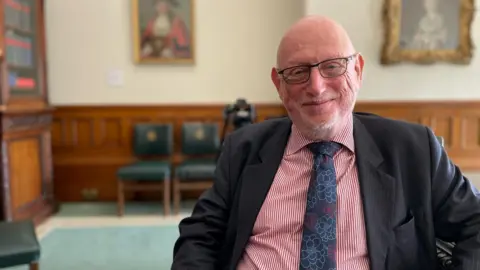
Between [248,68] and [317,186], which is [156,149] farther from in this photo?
[317,186]

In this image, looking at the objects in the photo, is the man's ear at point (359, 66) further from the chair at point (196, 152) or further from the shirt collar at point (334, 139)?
the chair at point (196, 152)

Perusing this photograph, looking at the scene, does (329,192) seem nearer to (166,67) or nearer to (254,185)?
(254,185)

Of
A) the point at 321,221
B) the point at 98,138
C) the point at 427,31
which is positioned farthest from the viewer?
the point at 98,138

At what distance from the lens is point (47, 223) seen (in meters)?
4.07

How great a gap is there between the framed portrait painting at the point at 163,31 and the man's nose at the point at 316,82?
138 inches

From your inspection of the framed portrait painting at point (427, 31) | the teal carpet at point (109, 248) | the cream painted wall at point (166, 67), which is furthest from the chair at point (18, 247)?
the framed portrait painting at point (427, 31)

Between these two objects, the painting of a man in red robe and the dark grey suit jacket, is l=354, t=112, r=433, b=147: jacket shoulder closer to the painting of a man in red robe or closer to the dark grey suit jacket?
the dark grey suit jacket

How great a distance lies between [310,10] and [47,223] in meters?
3.03

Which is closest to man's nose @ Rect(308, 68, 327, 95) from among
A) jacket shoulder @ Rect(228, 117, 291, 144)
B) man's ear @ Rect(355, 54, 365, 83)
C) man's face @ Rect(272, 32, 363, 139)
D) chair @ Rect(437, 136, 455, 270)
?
man's face @ Rect(272, 32, 363, 139)

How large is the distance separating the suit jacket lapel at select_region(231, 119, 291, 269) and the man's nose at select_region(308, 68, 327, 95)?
0.75 feet

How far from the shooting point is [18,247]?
215cm

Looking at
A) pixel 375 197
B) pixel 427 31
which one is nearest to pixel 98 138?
pixel 427 31

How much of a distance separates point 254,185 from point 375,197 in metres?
0.35

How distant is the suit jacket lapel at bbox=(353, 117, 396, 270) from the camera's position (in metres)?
1.22
